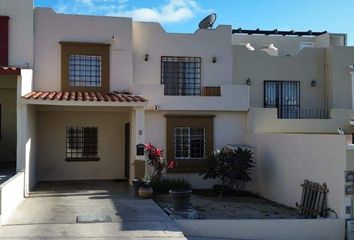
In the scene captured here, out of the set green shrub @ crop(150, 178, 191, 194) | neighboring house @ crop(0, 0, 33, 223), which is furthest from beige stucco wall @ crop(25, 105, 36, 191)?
green shrub @ crop(150, 178, 191, 194)

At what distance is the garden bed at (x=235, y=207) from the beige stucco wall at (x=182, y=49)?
5.63 m

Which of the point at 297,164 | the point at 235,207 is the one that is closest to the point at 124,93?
the point at 235,207

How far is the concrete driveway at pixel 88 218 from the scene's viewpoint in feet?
34.7

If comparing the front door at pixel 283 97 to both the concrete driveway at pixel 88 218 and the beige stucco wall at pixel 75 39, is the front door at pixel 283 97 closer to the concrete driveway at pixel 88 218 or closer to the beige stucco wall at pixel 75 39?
the beige stucco wall at pixel 75 39

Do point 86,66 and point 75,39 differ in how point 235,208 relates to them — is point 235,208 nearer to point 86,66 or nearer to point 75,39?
point 86,66

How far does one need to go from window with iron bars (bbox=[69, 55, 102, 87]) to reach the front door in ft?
25.4

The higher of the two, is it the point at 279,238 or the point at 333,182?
the point at 333,182

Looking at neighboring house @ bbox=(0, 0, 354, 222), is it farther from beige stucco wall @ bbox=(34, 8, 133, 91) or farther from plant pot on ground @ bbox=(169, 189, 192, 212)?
plant pot on ground @ bbox=(169, 189, 192, 212)

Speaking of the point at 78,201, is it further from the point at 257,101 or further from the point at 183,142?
the point at 257,101

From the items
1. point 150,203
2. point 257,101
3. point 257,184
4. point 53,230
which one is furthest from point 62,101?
point 257,101

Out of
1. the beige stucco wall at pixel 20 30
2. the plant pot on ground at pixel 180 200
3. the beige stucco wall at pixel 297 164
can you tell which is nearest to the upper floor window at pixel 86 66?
the beige stucco wall at pixel 20 30

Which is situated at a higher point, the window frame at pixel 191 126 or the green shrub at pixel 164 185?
the window frame at pixel 191 126

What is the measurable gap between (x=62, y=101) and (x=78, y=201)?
11.6ft

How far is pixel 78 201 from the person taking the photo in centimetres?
1484
